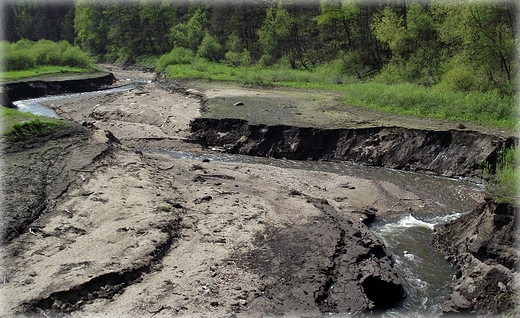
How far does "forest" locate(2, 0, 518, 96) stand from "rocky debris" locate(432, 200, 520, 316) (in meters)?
17.5

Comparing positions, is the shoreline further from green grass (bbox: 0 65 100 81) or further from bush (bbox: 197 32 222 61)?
bush (bbox: 197 32 222 61)

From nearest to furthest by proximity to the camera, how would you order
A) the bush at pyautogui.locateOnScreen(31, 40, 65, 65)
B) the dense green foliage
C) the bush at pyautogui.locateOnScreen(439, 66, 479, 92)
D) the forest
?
the bush at pyautogui.locateOnScreen(439, 66, 479, 92)
the forest
the dense green foliage
the bush at pyautogui.locateOnScreen(31, 40, 65, 65)

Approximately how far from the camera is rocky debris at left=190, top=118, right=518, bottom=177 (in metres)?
24.4

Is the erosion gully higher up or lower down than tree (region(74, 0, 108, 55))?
lower down

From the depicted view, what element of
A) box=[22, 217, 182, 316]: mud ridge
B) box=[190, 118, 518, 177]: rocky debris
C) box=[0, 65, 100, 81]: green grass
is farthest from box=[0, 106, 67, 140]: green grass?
box=[0, 65, 100, 81]: green grass

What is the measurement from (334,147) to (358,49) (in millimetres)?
30760

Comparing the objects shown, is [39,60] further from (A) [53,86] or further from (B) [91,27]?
(B) [91,27]

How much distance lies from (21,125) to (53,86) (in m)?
34.1

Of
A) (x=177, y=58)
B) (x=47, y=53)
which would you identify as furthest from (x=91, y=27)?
(x=177, y=58)

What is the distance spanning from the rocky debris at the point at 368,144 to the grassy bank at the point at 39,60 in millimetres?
35890

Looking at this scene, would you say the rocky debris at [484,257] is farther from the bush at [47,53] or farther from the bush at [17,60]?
the bush at [47,53]

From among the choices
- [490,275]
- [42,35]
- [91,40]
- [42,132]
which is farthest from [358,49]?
[42,35]

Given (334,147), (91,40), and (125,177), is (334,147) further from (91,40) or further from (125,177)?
(91,40)

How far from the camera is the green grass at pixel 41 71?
52.8 metres
